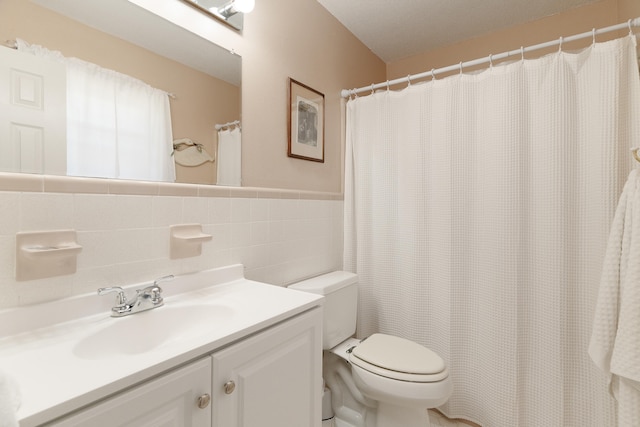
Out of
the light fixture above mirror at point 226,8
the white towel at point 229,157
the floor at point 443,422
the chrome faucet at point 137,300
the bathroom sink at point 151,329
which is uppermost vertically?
the light fixture above mirror at point 226,8

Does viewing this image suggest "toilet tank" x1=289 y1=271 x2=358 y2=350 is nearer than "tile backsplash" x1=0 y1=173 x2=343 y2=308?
No

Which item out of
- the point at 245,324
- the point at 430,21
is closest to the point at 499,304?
the point at 245,324

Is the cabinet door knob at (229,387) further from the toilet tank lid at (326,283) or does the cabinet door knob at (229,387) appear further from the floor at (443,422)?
the floor at (443,422)

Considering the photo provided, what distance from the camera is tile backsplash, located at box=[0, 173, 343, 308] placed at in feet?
2.55

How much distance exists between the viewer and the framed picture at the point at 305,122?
5.35 ft

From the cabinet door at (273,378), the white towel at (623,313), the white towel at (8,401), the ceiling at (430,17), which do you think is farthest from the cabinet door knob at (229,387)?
the ceiling at (430,17)

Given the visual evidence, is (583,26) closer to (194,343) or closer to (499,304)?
(499,304)

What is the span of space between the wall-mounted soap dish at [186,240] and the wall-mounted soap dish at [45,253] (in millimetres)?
276

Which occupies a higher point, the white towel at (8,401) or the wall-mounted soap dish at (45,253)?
the wall-mounted soap dish at (45,253)

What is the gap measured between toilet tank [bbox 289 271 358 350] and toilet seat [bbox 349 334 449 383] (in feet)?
0.49

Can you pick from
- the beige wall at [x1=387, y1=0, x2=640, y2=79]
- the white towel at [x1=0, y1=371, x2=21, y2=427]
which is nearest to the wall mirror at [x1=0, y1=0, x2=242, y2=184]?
the white towel at [x1=0, y1=371, x2=21, y2=427]

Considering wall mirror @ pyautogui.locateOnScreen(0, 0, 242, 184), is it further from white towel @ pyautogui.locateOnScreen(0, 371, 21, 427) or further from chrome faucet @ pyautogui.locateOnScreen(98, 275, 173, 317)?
white towel @ pyautogui.locateOnScreen(0, 371, 21, 427)

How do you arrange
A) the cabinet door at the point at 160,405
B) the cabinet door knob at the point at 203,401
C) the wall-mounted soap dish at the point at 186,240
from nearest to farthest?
the cabinet door at the point at 160,405 < the cabinet door knob at the point at 203,401 < the wall-mounted soap dish at the point at 186,240

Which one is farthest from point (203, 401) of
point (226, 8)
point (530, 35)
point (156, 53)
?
point (530, 35)
